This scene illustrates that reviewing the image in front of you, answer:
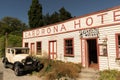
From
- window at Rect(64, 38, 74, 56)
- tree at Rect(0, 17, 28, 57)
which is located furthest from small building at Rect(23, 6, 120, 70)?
tree at Rect(0, 17, 28, 57)

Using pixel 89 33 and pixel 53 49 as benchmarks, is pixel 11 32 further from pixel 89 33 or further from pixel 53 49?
pixel 89 33

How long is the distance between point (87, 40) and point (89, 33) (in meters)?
0.73

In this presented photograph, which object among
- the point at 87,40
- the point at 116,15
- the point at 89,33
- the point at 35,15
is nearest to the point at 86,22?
the point at 89,33

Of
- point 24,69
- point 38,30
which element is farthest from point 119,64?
point 38,30

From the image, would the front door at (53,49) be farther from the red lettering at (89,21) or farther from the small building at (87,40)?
the red lettering at (89,21)

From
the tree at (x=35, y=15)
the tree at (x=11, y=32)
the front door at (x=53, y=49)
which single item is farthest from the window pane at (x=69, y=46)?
Result: the tree at (x=35, y=15)

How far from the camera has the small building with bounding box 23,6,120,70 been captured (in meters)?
11.7

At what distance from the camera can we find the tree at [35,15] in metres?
41.2

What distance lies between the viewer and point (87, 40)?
14.1m

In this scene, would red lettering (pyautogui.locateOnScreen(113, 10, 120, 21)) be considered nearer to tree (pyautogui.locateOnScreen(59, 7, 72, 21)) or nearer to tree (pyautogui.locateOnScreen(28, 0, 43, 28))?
tree (pyautogui.locateOnScreen(28, 0, 43, 28))

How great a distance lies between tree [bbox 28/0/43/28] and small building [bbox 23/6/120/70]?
2092cm

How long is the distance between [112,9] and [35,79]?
7.01 metres

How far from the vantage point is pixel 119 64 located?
36.8ft

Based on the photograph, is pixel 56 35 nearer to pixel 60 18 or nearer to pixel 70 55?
pixel 70 55
